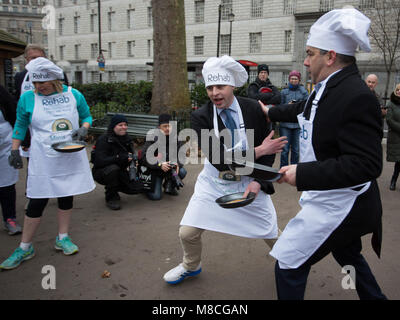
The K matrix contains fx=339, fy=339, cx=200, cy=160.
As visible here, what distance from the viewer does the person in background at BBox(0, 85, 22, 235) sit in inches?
156

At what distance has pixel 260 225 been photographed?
9.45 feet

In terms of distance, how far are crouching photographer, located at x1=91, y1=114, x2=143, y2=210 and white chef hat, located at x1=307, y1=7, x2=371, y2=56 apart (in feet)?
12.4

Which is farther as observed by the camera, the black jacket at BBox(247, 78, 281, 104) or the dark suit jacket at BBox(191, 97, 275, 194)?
the black jacket at BBox(247, 78, 281, 104)

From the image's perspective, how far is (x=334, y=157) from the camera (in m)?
1.95

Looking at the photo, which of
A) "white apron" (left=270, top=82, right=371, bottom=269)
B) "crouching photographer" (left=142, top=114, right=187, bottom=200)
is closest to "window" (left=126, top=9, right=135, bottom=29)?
"crouching photographer" (left=142, top=114, right=187, bottom=200)

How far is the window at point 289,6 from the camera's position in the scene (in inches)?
1340

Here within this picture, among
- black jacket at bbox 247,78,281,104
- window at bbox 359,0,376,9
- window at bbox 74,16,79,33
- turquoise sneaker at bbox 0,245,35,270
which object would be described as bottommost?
turquoise sneaker at bbox 0,245,35,270

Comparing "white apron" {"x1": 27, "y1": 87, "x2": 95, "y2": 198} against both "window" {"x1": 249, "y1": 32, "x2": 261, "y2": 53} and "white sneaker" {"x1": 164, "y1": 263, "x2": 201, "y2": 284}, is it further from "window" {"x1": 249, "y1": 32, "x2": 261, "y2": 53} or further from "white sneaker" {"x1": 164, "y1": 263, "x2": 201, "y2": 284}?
"window" {"x1": 249, "y1": 32, "x2": 261, "y2": 53}

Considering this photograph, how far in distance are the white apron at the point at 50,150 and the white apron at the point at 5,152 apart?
31.6 inches

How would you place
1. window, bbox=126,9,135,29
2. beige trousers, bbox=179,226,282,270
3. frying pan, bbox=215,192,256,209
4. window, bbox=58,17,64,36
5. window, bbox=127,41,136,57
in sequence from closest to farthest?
frying pan, bbox=215,192,256,209
beige trousers, bbox=179,226,282,270
window, bbox=126,9,135,29
window, bbox=127,41,136,57
window, bbox=58,17,64,36

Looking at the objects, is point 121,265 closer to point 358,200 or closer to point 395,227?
point 358,200
